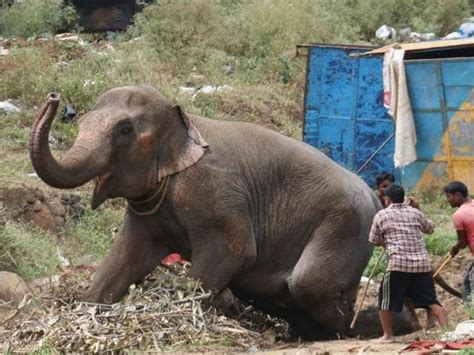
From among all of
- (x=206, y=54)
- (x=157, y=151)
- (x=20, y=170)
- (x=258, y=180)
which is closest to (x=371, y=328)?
(x=258, y=180)

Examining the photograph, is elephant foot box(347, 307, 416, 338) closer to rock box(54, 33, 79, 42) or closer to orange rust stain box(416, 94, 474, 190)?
orange rust stain box(416, 94, 474, 190)

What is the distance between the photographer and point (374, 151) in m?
15.2

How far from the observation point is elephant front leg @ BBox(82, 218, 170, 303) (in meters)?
8.45

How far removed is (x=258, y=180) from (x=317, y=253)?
68 centimetres

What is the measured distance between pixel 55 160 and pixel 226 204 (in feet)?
4.22

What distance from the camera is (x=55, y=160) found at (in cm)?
764

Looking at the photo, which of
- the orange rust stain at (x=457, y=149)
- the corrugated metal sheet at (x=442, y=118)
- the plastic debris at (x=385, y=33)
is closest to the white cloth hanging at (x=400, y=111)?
the corrugated metal sheet at (x=442, y=118)

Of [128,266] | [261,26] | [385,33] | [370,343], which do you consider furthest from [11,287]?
[385,33]

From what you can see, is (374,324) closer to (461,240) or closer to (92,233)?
(461,240)

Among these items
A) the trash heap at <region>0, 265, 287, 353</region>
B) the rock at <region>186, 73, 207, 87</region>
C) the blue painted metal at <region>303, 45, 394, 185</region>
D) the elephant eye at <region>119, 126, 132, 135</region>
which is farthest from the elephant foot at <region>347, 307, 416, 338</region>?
the rock at <region>186, 73, 207, 87</region>

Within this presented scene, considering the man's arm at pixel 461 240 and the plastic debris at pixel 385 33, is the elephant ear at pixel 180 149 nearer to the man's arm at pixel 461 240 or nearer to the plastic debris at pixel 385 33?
the man's arm at pixel 461 240

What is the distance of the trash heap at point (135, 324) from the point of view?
23.6ft

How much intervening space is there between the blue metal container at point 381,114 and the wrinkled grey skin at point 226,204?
5.26 m

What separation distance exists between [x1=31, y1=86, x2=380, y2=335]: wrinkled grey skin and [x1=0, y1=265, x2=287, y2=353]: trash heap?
0.31m
